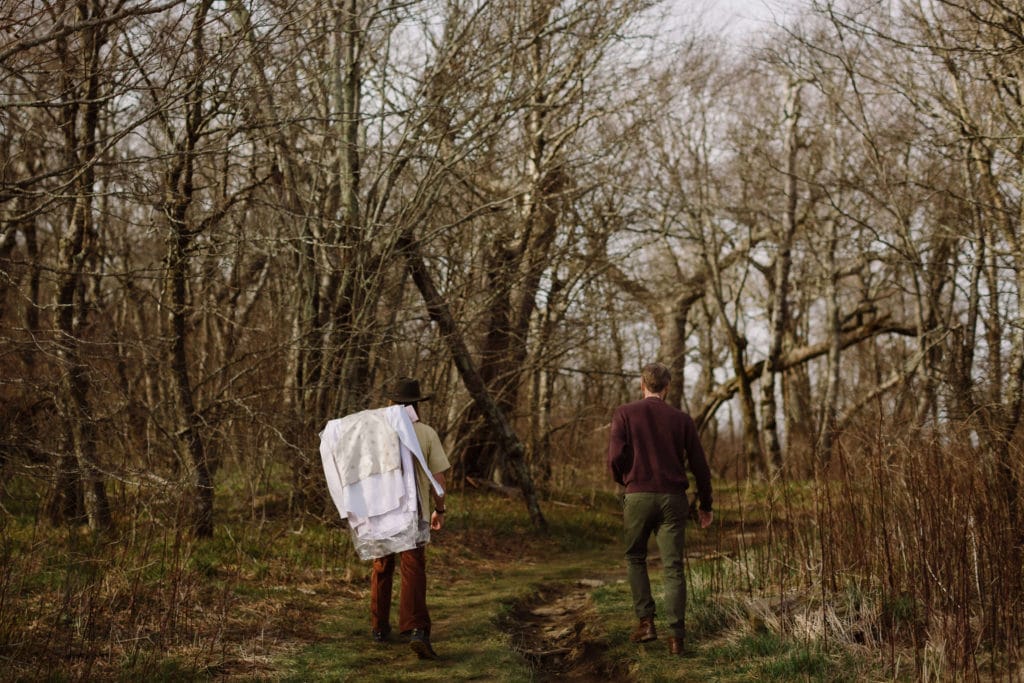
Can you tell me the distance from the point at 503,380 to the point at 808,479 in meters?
7.85

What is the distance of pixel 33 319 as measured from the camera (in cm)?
1199

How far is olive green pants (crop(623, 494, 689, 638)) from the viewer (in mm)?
7051

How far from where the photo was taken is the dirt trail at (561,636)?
281 inches

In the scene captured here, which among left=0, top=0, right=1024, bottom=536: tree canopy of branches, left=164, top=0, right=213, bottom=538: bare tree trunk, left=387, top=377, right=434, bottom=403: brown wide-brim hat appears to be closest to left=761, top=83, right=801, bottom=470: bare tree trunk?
left=0, top=0, right=1024, bottom=536: tree canopy of branches

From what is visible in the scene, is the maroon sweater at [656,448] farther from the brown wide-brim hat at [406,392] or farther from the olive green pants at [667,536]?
the brown wide-brim hat at [406,392]

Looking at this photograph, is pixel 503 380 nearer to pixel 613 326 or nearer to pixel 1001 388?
pixel 613 326

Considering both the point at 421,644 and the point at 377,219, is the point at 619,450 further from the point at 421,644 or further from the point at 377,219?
the point at 377,219

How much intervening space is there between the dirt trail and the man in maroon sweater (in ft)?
1.44

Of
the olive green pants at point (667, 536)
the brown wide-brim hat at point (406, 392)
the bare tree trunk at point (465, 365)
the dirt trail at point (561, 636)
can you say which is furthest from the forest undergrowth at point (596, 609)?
the bare tree trunk at point (465, 365)

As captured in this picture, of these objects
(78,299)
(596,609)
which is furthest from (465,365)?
(596,609)

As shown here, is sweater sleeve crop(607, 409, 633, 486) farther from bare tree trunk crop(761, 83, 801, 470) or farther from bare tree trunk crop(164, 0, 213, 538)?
bare tree trunk crop(761, 83, 801, 470)

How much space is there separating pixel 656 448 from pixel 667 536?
0.62 meters

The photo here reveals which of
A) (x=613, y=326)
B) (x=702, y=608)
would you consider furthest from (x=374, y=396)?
(x=613, y=326)

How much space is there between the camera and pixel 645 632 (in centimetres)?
722
